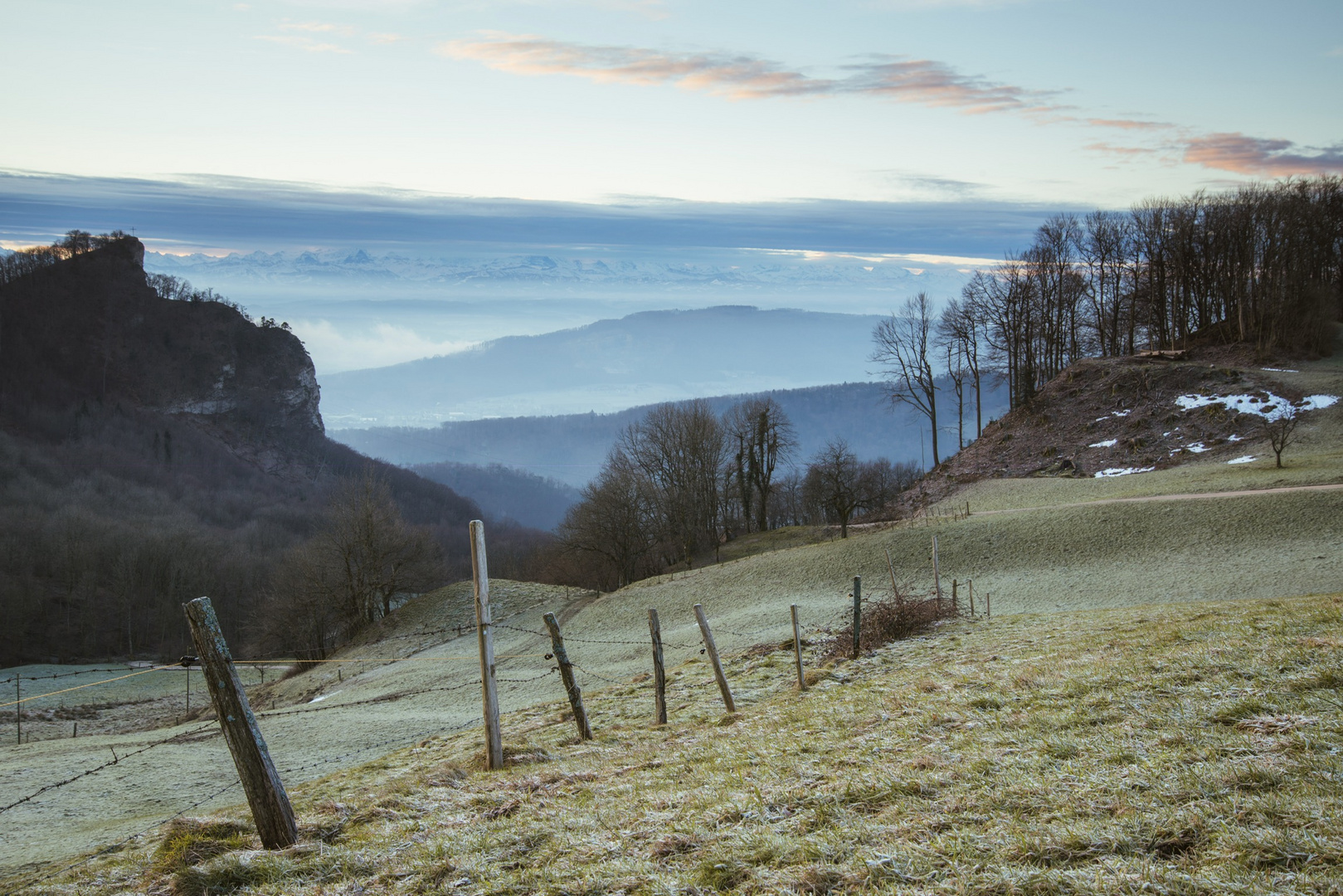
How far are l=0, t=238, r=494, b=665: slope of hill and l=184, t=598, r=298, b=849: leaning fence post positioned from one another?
75.6m

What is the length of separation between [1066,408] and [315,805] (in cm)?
6202

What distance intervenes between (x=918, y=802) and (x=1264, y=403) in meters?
58.2

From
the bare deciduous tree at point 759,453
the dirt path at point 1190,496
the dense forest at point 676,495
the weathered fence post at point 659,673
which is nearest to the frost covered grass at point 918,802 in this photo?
the weathered fence post at point 659,673

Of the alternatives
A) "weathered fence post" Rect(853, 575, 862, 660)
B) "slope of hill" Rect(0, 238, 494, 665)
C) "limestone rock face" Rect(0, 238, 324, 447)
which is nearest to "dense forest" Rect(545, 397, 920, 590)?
"slope of hill" Rect(0, 238, 494, 665)

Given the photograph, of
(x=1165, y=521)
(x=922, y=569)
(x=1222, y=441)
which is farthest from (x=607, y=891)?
(x=1222, y=441)

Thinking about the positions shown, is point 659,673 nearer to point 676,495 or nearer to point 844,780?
point 844,780

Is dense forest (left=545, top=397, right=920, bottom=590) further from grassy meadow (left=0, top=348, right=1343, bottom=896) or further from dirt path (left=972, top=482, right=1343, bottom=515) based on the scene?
grassy meadow (left=0, top=348, right=1343, bottom=896)

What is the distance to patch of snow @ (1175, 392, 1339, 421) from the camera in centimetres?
4997

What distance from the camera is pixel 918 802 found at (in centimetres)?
696

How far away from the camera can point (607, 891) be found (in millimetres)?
6234

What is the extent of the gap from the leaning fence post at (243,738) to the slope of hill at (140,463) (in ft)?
248

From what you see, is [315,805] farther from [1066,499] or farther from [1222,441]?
[1222,441]

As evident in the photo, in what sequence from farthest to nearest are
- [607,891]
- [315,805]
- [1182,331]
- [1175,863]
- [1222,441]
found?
[1182,331] < [1222,441] < [315,805] < [607,891] < [1175,863]

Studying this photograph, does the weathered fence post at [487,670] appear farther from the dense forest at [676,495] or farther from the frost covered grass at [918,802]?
the dense forest at [676,495]
